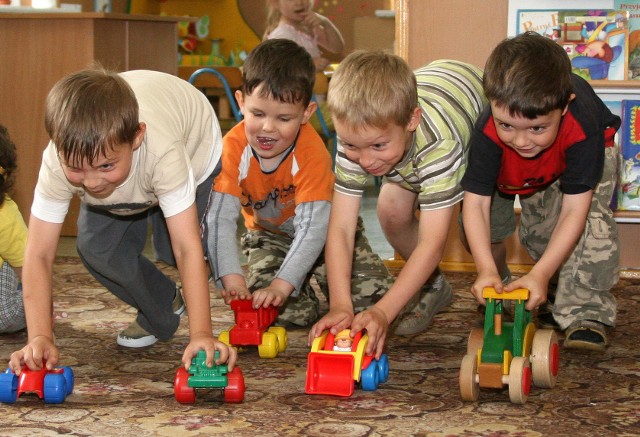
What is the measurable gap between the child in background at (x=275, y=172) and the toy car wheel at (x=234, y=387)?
0.30 metres

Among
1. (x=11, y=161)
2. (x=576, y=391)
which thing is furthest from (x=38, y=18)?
(x=576, y=391)

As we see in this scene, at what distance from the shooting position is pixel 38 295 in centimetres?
154

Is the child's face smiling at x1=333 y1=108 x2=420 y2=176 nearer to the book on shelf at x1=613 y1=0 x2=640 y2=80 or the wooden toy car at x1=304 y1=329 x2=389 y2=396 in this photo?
the wooden toy car at x1=304 y1=329 x2=389 y2=396

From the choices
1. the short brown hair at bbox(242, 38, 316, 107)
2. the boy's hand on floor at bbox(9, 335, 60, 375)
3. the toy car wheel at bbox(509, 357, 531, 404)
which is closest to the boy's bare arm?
the boy's hand on floor at bbox(9, 335, 60, 375)

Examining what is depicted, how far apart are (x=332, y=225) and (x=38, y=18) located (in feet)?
6.71

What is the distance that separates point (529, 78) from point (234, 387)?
716 mm

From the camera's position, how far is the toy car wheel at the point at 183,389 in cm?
147

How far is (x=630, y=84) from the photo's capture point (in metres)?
2.62

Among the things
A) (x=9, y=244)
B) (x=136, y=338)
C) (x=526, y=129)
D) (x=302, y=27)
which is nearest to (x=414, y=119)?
(x=526, y=129)

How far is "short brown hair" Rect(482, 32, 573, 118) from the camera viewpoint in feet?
5.08

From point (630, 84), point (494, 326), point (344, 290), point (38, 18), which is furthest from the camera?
point (38, 18)

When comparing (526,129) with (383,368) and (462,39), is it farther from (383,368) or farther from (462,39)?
(462,39)

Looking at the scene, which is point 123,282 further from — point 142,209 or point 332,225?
point 332,225

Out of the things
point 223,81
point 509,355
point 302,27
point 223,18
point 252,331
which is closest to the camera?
point 509,355
